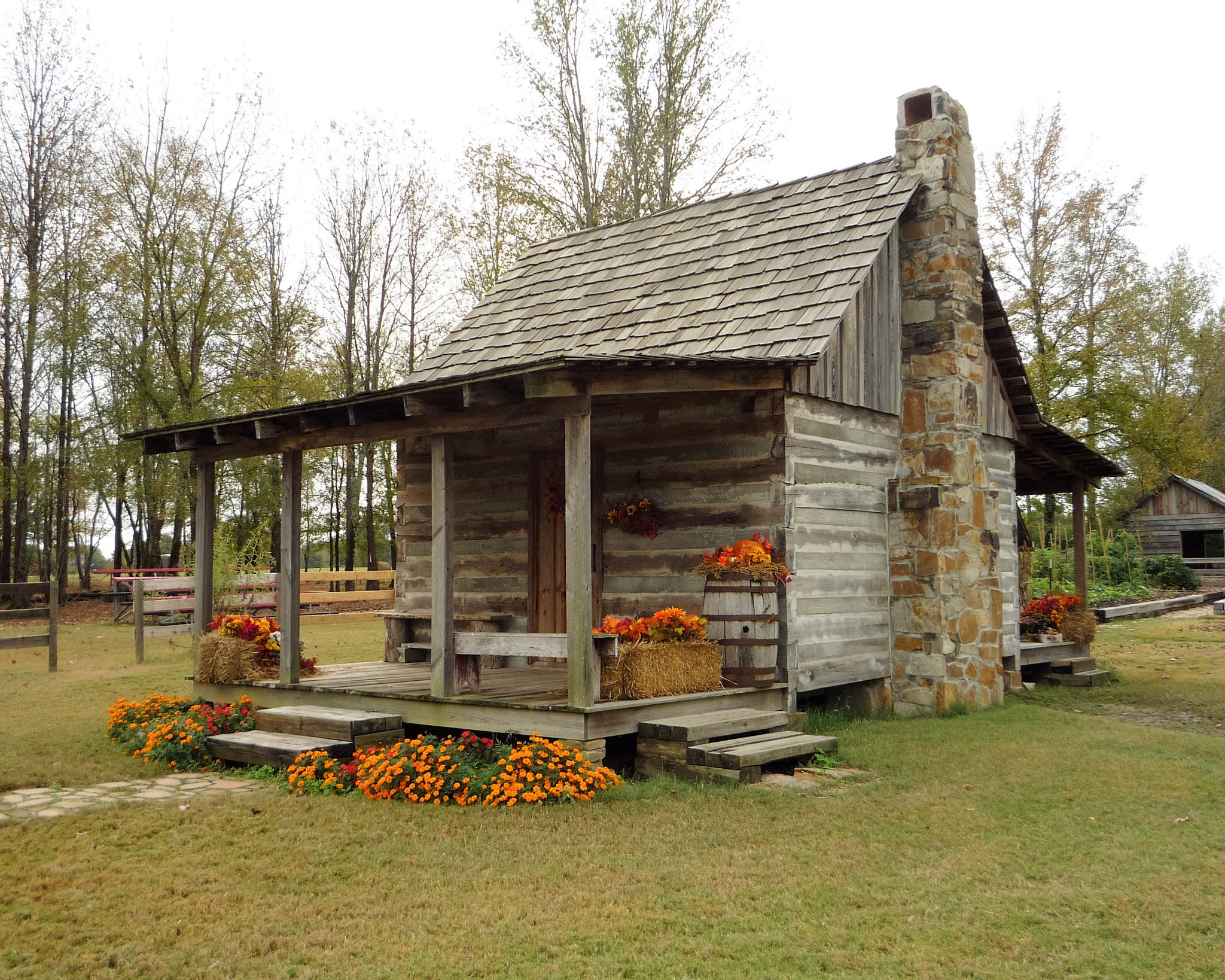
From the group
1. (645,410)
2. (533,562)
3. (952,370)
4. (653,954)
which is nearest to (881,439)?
(952,370)

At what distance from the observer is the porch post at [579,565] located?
709 cm

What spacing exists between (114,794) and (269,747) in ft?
3.57

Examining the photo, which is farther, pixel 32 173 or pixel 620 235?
pixel 32 173

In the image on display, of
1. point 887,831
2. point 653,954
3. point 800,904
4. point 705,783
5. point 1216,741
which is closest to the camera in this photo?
point 653,954

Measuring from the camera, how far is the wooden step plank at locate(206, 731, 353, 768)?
765 cm

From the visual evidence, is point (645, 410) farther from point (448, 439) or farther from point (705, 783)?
point (705, 783)

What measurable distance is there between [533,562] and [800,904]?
649 centimetres

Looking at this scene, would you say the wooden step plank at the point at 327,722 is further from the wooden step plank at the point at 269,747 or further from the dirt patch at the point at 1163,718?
the dirt patch at the point at 1163,718

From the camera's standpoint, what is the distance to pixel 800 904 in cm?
467

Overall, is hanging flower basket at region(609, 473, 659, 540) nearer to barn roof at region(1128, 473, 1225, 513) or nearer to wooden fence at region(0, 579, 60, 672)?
wooden fence at region(0, 579, 60, 672)

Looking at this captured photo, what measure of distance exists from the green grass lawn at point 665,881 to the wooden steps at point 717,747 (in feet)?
0.86

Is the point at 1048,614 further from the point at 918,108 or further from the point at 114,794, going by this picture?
the point at 114,794

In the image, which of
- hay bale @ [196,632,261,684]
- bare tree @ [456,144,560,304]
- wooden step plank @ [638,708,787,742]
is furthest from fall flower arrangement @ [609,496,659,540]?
bare tree @ [456,144,560,304]

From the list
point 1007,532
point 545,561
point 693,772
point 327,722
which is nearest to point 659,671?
point 693,772
